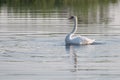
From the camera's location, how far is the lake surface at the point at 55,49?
16.1 metres

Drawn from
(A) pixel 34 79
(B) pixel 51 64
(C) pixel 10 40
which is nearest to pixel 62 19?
(C) pixel 10 40

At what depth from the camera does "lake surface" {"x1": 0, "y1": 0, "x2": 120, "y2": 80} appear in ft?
52.7

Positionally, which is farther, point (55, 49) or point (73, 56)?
point (55, 49)

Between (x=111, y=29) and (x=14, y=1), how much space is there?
2143cm

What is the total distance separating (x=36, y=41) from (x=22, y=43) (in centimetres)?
92

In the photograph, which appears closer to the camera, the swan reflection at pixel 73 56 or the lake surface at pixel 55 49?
the lake surface at pixel 55 49

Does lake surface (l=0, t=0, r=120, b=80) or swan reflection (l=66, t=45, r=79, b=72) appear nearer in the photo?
lake surface (l=0, t=0, r=120, b=80)

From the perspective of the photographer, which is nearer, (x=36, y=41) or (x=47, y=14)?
(x=36, y=41)

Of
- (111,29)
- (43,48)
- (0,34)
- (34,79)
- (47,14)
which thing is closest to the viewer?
(34,79)

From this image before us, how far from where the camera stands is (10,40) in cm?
2339

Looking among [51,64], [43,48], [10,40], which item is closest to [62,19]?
[10,40]

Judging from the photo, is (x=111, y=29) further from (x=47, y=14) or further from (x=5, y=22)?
(x=47, y=14)

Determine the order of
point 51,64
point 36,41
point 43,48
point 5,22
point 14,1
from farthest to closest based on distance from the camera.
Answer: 1. point 14,1
2. point 5,22
3. point 36,41
4. point 43,48
5. point 51,64

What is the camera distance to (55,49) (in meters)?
21.0
